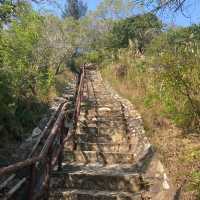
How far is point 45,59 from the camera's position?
16.4 metres

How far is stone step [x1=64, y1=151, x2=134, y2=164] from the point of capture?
8312mm

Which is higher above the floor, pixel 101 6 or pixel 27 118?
pixel 101 6

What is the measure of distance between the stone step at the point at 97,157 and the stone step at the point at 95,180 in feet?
3.69

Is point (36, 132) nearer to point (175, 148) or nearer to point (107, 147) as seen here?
point (107, 147)

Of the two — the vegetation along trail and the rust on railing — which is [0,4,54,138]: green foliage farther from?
the rust on railing

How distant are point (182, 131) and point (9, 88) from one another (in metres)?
3.46

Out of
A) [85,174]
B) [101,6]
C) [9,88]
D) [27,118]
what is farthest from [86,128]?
[101,6]

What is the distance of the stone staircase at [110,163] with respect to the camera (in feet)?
21.7

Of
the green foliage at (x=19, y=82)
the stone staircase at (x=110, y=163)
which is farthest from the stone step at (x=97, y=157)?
the green foliage at (x=19, y=82)

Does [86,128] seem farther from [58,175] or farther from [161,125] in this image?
[58,175]

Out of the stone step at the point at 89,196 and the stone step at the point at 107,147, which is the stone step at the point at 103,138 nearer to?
the stone step at the point at 107,147

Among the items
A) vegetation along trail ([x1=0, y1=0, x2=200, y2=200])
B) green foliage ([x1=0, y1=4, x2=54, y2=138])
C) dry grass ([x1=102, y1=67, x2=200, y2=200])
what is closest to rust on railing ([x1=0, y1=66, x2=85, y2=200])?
vegetation along trail ([x1=0, y1=0, x2=200, y2=200])

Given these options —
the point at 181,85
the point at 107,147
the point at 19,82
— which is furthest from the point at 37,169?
the point at 19,82

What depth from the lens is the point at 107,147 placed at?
902 centimetres
